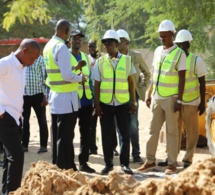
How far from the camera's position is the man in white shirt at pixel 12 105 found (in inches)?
221

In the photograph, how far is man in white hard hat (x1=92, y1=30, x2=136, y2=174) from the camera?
7684 mm

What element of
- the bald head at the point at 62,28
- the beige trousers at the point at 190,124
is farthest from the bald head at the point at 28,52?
the beige trousers at the point at 190,124

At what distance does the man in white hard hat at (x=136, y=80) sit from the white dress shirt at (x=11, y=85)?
327 cm

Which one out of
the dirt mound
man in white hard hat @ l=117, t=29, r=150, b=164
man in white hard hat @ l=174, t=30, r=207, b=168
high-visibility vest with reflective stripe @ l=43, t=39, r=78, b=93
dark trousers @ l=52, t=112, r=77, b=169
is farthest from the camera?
man in white hard hat @ l=117, t=29, r=150, b=164

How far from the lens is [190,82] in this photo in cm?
797

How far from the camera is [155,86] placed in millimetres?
7777

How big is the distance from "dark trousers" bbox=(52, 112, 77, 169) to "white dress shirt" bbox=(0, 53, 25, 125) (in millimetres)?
1468

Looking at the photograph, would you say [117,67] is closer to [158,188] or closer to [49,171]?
[49,171]


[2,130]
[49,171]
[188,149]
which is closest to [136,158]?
[188,149]

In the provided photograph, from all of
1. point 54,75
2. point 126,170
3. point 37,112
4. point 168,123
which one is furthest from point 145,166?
point 37,112

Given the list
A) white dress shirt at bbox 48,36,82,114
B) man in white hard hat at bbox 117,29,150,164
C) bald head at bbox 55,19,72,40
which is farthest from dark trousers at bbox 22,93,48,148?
bald head at bbox 55,19,72,40

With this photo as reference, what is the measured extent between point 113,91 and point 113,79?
0.57 feet

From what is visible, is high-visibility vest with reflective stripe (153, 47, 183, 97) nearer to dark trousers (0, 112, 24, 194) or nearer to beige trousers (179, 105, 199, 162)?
beige trousers (179, 105, 199, 162)

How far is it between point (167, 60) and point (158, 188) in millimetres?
4999
